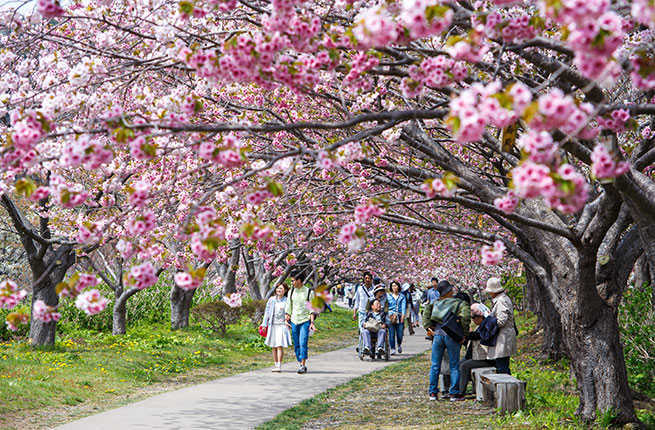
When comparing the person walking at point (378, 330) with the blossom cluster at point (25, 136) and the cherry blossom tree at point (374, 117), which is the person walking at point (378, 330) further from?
the blossom cluster at point (25, 136)

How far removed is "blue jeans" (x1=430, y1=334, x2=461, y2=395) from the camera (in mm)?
9711

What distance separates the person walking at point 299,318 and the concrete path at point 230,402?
46 cm

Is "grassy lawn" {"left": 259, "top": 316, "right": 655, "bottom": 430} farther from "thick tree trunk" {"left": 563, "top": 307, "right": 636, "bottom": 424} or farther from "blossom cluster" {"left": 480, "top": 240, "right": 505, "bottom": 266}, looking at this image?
"blossom cluster" {"left": 480, "top": 240, "right": 505, "bottom": 266}

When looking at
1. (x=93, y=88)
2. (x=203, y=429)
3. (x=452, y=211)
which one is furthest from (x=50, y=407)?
(x=452, y=211)

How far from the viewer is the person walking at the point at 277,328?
12.6 meters

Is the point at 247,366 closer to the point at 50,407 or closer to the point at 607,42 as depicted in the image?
the point at 50,407

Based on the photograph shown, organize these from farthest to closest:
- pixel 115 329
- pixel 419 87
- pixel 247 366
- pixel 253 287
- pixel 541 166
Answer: pixel 253 287 → pixel 115 329 → pixel 247 366 → pixel 419 87 → pixel 541 166

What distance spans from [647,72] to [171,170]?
619 cm

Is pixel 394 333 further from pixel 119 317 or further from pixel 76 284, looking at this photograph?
pixel 76 284

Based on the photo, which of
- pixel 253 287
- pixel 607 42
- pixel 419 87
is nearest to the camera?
pixel 607 42

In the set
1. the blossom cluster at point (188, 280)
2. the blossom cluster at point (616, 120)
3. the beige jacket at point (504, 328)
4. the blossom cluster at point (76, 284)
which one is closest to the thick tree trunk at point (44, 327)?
the beige jacket at point (504, 328)

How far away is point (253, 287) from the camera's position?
79.0ft

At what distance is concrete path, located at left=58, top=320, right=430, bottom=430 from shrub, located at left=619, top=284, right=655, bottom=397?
4.78m

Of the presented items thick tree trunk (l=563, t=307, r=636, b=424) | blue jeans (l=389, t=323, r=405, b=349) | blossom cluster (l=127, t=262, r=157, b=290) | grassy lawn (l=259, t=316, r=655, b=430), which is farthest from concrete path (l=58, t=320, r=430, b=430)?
thick tree trunk (l=563, t=307, r=636, b=424)
